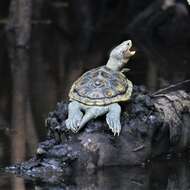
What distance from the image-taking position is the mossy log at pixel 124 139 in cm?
625

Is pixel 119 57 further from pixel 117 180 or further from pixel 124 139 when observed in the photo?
pixel 117 180

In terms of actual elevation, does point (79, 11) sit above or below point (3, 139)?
above

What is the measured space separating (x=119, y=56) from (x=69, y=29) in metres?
11.7

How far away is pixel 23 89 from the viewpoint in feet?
33.9

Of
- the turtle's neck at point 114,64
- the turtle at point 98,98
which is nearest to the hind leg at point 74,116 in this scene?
the turtle at point 98,98

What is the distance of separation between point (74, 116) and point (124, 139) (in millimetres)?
481

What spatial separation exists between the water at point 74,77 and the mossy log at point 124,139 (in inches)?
6.7

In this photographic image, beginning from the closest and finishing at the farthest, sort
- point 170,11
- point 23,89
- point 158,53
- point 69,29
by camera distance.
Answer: point 23,89 → point 158,53 → point 170,11 → point 69,29

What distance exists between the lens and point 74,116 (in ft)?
21.3

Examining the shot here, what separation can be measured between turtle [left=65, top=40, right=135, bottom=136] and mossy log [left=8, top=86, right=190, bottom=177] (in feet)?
0.29

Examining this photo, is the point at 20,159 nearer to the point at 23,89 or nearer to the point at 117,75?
the point at 117,75

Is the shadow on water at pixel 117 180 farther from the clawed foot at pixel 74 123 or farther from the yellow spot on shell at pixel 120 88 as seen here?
the yellow spot on shell at pixel 120 88

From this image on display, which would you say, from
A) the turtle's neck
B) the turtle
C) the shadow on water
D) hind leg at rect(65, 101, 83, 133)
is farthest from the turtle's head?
the shadow on water

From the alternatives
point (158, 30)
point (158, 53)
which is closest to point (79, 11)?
point (158, 30)
